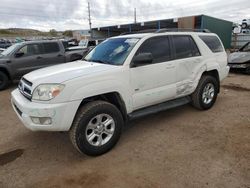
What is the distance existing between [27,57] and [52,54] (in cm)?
102

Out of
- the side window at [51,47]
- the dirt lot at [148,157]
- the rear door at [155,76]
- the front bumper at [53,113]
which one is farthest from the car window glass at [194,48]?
the side window at [51,47]

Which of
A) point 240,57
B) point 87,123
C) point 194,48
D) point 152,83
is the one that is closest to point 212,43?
point 194,48

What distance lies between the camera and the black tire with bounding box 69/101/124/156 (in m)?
3.29

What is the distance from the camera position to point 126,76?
3740mm

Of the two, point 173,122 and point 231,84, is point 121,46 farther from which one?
point 231,84

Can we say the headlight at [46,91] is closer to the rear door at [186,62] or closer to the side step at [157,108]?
the side step at [157,108]

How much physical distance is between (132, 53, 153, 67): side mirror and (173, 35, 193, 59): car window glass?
1.00m

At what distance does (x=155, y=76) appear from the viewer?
4.13m

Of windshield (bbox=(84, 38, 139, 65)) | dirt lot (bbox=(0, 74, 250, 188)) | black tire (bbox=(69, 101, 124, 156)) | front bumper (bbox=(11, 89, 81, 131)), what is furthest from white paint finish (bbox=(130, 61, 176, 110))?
front bumper (bbox=(11, 89, 81, 131))

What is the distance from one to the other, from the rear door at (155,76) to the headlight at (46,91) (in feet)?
Result: 4.03

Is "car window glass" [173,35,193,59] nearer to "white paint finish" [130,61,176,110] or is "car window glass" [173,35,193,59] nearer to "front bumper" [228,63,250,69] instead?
"white paint finish" [130,61,176,110]

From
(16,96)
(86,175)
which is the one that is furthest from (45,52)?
(86,175)

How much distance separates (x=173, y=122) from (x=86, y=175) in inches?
91.4

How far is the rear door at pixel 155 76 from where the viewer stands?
3922mm
